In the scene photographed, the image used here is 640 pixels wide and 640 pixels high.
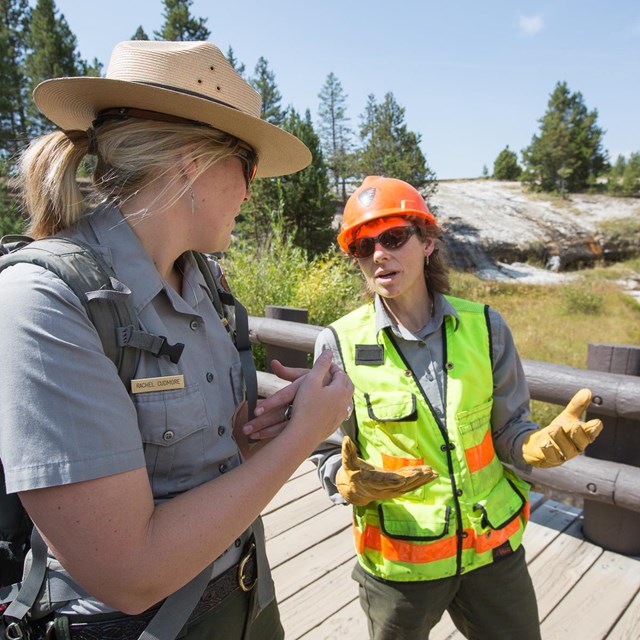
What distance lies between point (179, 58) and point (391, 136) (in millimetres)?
33506

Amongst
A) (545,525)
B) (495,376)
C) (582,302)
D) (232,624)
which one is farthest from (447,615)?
(582,302)

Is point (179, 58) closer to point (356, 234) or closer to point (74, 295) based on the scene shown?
point (74, 295)

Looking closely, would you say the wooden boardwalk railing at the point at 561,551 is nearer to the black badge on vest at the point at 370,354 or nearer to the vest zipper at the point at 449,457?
the vest zipper at the point at 449,457

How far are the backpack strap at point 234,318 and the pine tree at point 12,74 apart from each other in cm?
3127

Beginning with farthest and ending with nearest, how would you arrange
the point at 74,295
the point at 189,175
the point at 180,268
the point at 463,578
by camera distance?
the point at 463,578 → the point at 180,268 → the point at 189,175 → the point at 74,295

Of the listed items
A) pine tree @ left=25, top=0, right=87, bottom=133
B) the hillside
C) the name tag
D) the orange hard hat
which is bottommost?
the hillside

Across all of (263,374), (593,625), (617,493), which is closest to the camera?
(593,625)

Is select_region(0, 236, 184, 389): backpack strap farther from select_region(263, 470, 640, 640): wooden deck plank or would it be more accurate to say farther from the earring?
select_region(263, 470, 640, 640): wooden deck plank

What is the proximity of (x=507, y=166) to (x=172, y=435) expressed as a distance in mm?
61035

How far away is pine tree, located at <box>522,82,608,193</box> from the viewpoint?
4531cm

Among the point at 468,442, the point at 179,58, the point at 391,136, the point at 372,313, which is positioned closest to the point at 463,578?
the point at 468,442

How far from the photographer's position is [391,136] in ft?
107

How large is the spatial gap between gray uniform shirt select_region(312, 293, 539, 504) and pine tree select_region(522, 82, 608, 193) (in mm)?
47755

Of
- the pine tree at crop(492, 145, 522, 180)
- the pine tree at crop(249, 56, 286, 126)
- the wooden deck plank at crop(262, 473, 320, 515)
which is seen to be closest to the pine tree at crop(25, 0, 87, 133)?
the pine tree at crop(249, 56, 286, 126)
